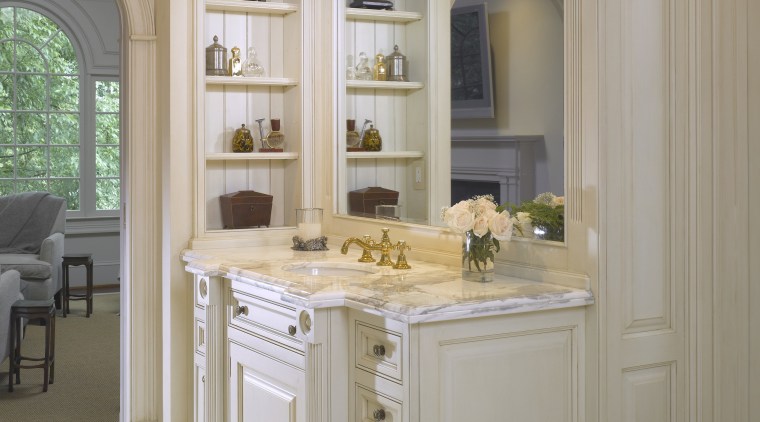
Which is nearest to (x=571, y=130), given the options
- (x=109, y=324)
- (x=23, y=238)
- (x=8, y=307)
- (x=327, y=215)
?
(x=327, y=215)

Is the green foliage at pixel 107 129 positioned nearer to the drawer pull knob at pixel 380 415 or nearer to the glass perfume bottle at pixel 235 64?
the glass perfume bottle at pixel 235 64

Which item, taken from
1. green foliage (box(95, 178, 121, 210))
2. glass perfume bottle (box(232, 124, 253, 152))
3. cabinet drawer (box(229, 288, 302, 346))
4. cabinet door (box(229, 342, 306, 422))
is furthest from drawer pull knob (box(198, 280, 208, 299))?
green foliage (box(95, 178, 121, 210))

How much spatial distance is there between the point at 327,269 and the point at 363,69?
89 cm

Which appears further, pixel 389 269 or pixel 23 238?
pixel 23 238

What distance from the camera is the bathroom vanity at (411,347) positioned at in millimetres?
2396

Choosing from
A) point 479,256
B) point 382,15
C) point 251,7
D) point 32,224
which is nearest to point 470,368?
point 479,256

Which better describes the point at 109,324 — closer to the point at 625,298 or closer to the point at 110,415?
the point at 110,415

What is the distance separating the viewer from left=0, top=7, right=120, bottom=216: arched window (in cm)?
865

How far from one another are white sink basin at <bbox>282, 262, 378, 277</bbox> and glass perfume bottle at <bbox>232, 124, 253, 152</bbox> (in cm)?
81

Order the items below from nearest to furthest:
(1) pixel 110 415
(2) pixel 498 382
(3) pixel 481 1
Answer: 1. (2) pixel 498 382
2. (3) pixel 481 1
3. (1) pixel 110 415

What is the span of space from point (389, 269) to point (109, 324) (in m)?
4.84

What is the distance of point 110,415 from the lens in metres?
4.87

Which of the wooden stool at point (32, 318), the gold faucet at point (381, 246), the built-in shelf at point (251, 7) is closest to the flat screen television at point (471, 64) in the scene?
the gold faucet at point (381, 246)

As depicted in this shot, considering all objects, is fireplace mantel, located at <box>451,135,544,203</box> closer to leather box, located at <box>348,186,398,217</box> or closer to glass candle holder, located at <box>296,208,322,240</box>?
leather box, located at <box>348,186,398,217</box>
